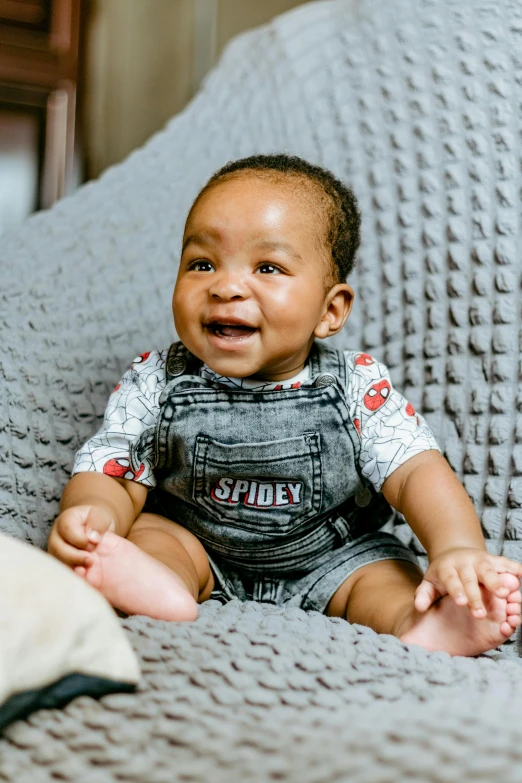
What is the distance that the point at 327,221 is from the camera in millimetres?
818

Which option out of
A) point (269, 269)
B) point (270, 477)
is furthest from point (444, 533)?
point (269, 269)

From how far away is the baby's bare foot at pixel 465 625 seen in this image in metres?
0.63

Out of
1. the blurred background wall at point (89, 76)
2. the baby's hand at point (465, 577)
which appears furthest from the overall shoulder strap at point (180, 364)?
the blurred background wall at point (89, 76)

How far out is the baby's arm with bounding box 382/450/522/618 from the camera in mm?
632

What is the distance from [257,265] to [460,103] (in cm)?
36

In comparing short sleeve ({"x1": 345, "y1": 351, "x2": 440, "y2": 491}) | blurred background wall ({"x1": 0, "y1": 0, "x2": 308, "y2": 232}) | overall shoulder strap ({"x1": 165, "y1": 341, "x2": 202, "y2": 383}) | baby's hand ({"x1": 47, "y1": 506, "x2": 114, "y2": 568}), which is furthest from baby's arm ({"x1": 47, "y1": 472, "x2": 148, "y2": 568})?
blurred background wall ({"x1": 0, "y1": 0, "x2": 308, "y2": 232})

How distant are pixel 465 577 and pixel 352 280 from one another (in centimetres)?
47

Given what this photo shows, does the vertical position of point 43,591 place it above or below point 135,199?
below

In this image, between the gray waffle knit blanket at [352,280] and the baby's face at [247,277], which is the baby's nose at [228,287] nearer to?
the baby's face at [247,277]

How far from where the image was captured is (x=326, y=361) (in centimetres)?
85

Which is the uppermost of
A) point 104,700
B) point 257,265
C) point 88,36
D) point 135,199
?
point 88,36

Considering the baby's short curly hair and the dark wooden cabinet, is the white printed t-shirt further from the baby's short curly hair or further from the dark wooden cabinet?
the dark wooden cabinet

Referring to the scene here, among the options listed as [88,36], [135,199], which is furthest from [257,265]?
[88,36]

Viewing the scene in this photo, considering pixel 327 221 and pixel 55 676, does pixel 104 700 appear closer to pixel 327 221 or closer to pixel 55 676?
pixel 55 676
